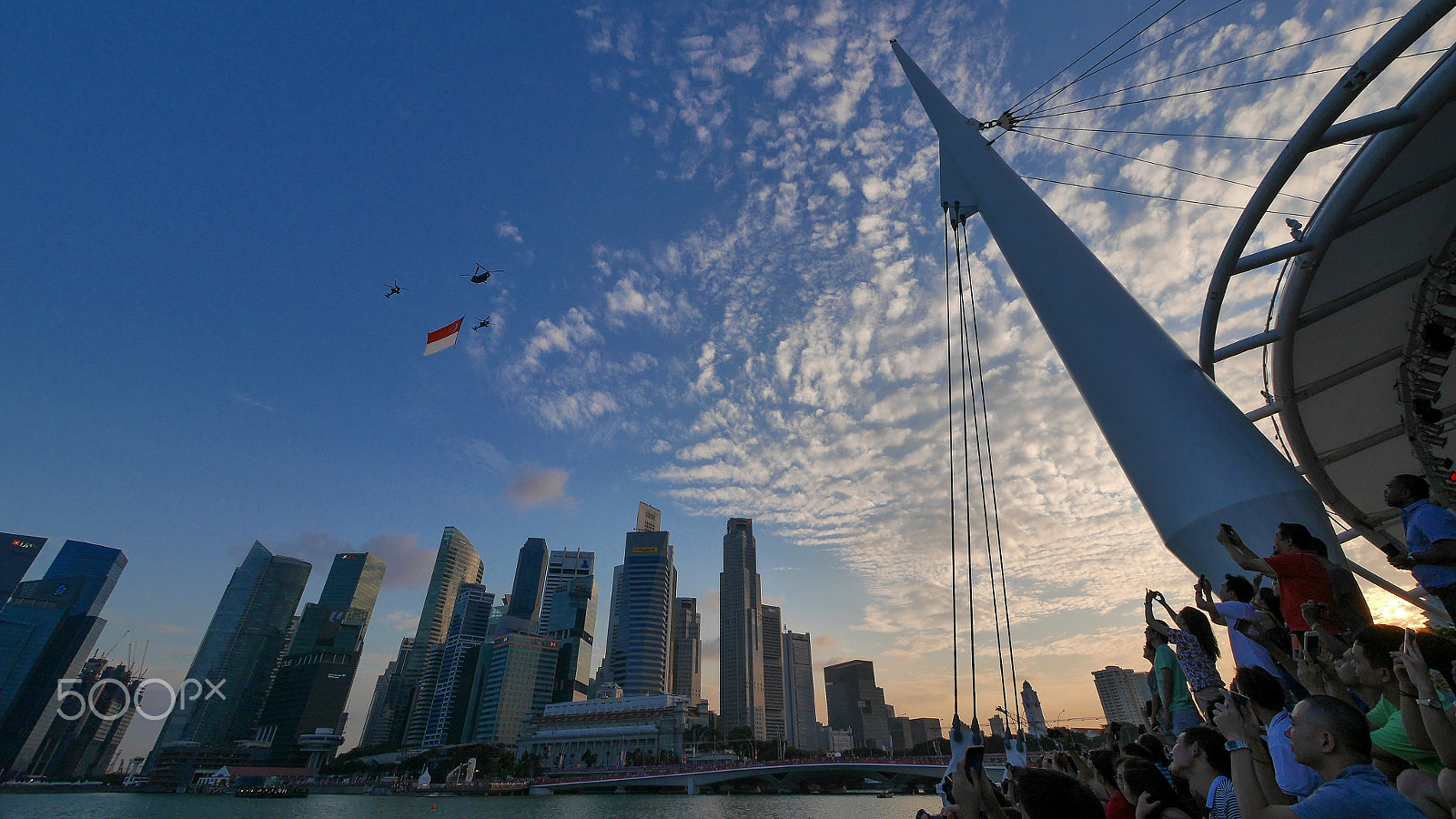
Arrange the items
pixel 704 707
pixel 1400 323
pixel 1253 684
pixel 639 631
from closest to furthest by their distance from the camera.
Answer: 1. pixel 1253 684
2. pixel 1400 323
3. pixel 704 707
4. pixel 639 631

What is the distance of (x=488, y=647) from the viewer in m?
145

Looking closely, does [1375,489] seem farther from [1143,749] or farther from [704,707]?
[704,707]

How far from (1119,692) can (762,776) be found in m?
102

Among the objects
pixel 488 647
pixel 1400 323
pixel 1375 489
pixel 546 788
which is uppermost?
pixel 488 647

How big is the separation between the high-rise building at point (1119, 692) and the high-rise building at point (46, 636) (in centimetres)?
21997

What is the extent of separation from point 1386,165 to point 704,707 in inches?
5935

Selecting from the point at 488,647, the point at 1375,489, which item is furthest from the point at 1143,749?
the point at 488,647

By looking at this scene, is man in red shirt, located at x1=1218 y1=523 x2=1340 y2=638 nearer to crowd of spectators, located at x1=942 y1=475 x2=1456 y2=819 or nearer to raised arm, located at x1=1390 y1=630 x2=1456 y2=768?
crowd of spectators, located at x1=942 y1=475 x2=1456 y2=819

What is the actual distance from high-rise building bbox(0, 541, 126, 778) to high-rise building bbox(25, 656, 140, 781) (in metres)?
4.84

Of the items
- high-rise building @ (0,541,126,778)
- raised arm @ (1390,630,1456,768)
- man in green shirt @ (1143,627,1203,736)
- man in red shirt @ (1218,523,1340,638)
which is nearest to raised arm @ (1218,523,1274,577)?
man in red shirt @ (1218,523,1340,638)

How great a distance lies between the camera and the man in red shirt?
4.37m

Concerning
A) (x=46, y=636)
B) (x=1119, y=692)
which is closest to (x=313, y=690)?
(x=46, y=636)

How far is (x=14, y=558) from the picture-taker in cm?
13262

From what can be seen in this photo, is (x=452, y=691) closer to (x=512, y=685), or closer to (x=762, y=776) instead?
(x=512, y=685)
